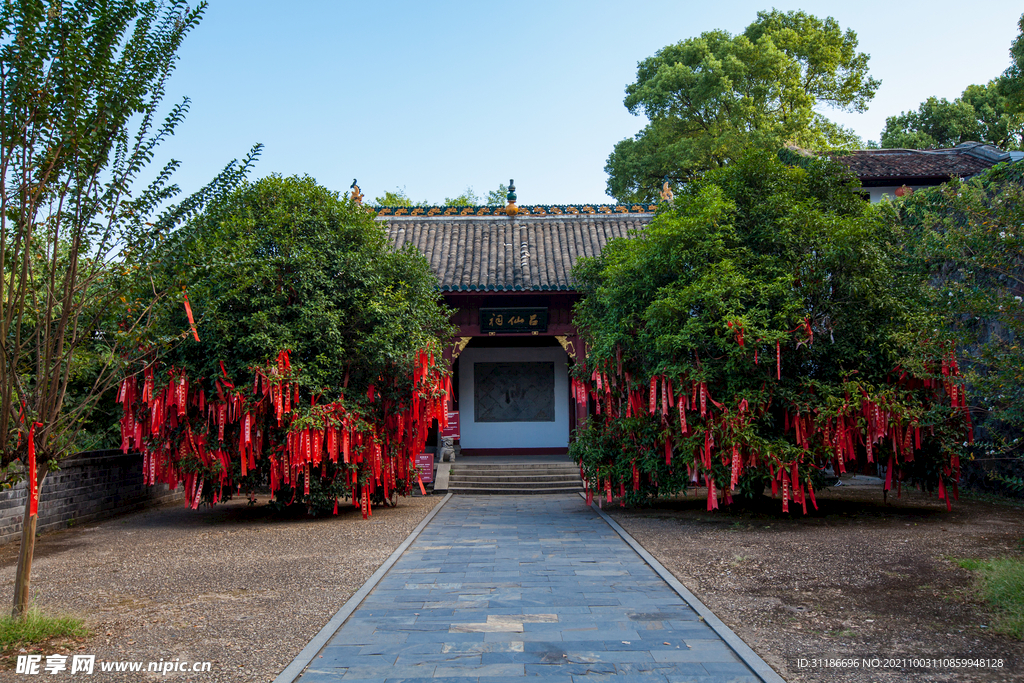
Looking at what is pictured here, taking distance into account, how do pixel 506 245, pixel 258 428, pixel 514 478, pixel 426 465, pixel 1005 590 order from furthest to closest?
1. pixel 506 245
2. pixel 514 478
3. pixel 426 465
4. pixel 258 428
5. pixel 1005 590

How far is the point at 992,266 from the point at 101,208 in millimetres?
7089

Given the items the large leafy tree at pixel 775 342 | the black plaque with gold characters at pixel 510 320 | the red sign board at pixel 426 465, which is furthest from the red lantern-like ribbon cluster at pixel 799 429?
the red sign board at pixel 426 465

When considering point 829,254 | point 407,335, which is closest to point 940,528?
point 829,254

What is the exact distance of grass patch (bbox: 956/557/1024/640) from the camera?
468 centimetres

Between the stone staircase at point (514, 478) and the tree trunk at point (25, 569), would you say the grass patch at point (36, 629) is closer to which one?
the tree trunk at point (25, 569)

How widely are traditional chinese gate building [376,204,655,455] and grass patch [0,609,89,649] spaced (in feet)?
34.1

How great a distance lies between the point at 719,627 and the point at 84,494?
962 cm

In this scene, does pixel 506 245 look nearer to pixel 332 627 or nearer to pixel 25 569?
pixel 332 627

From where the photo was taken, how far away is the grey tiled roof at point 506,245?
14.9 metres

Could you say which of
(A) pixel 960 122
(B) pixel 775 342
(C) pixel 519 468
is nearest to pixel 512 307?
(C) pixel 519 468

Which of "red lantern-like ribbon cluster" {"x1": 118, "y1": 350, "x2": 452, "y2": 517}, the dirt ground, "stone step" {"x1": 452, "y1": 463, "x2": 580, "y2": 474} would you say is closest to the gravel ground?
"red lantern-like ribbon cluster" {"x1": 118, "y1": 350, "x2": 452, "y2": 517}

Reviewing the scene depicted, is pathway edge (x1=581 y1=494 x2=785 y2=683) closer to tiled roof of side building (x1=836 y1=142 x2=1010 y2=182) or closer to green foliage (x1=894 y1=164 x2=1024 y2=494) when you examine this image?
green foliage (x1=894 y1=164 x2=1024 y2=494)

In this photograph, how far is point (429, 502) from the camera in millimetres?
12805

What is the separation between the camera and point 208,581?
259 inches
